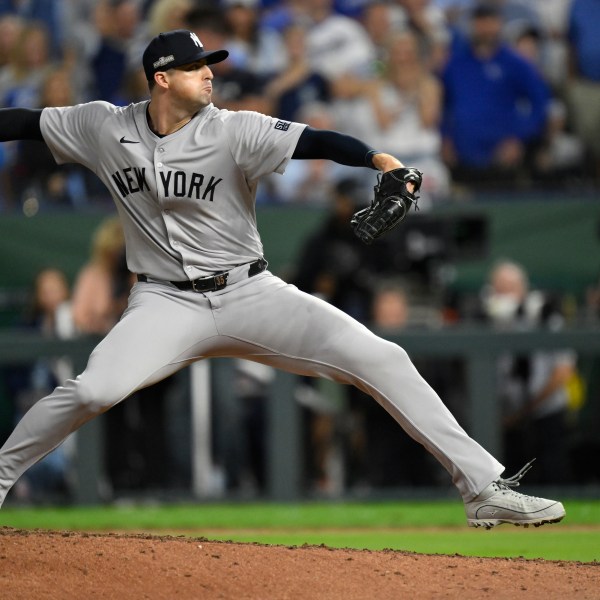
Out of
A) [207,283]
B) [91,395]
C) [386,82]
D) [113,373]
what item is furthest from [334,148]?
[386,82]

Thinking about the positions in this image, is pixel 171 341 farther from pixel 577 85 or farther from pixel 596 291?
pixel 577 85

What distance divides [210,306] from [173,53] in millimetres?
990

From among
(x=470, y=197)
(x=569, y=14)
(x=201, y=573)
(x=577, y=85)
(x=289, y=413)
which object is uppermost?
(x=569, y=14)

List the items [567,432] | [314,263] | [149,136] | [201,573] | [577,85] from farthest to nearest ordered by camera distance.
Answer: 1. [577,85]
2. [314,263]
3. [567,432]
4. [149,136]
5. [201,573]

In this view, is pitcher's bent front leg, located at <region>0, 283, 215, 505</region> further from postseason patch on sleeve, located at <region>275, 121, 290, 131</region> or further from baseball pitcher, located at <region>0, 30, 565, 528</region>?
postseason patch on sleeve, located at <region>275, 121, 290, 131</region>

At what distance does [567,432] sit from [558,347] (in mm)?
614

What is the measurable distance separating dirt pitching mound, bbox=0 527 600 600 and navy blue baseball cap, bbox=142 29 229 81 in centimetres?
184

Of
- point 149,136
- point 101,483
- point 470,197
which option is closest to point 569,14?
point 470,197

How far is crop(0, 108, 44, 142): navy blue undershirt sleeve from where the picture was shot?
4.92 m

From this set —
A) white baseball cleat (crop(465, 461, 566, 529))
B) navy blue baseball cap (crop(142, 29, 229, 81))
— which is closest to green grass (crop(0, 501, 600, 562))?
white baseball cleat (crop(465, 461, 566, 529))

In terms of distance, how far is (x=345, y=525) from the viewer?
775 centimetres

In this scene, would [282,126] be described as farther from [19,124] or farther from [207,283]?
[19,124]

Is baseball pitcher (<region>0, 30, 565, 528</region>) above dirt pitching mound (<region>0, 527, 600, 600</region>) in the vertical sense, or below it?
above

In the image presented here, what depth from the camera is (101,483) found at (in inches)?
345
